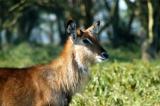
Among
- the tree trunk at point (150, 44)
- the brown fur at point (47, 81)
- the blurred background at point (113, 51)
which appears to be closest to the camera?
the brown fur at point (47, 81)

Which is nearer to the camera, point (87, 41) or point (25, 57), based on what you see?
point (87, 41)

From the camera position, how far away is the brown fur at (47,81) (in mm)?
9414

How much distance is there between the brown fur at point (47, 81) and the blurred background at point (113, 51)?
185 centimetres

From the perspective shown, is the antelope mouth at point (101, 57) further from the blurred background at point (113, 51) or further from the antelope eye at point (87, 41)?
the blurred background at point (113, 51)

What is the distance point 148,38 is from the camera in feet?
83.0

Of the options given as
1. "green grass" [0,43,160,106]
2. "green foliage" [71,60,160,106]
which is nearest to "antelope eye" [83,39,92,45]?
"green grass" [0,43,160,106]

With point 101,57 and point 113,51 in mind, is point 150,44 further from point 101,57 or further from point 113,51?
point 101,57

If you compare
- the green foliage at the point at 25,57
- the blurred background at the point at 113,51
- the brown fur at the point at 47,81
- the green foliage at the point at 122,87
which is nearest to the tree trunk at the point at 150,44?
the blurred background at the point at 113,51

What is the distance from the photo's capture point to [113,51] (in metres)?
31.6

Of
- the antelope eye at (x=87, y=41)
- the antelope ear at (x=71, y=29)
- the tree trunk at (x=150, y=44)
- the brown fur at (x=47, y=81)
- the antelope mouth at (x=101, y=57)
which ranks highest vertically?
the tree trunk at (x=150, y=44)

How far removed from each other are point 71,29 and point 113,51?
72.4 ft

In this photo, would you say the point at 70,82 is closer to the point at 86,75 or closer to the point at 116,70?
the point at 86,75

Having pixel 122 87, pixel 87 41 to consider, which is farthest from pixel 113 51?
pixel 87 41

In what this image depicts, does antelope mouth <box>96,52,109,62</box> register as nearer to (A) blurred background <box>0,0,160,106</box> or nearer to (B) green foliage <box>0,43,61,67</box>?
(A) blurred background <box>0,0,160,106</box>
